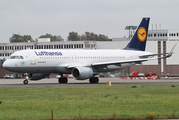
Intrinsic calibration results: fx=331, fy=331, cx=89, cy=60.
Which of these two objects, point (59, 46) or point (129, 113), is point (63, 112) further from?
point (59, 46)

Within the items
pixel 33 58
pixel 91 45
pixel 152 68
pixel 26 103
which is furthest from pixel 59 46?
pixel 26 103

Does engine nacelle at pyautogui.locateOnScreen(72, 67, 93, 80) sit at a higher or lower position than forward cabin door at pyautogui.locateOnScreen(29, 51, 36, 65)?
lower

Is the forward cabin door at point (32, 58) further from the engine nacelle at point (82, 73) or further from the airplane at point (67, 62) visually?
the engine nacelle at point (82, 73)

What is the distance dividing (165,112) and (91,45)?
98516 mm

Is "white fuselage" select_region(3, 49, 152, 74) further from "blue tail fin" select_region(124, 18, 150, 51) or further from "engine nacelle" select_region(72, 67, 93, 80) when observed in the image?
"blue tail fin" select_region(124, 18, 150, 51)

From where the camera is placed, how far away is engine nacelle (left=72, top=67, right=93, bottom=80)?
4331cm

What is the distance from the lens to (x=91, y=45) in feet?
378

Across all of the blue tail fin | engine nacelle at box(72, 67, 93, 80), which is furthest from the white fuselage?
the blue tail fin

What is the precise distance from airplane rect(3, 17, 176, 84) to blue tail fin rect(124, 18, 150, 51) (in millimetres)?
1209

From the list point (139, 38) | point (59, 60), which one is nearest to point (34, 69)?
point (59, 60)

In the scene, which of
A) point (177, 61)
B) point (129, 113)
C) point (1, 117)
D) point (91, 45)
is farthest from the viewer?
point (91, 45)

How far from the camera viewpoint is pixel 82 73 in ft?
142

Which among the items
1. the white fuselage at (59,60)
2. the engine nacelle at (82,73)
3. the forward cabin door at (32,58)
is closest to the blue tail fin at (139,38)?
the white fuselage at (59,60)

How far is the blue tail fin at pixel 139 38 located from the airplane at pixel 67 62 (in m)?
1.21
